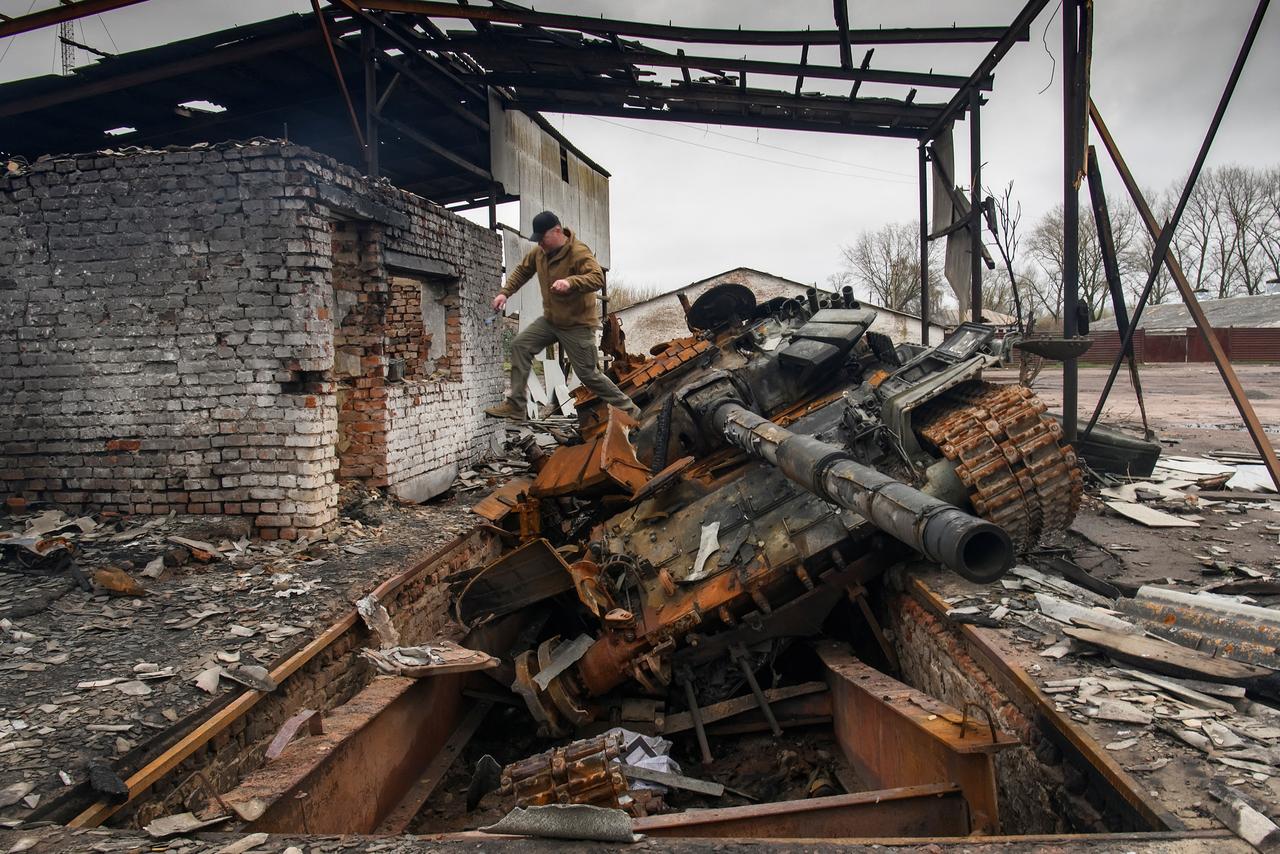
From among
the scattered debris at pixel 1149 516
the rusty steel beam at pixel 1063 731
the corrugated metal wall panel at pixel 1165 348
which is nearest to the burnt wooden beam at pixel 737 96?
the scattered debris at pixel 1149 516

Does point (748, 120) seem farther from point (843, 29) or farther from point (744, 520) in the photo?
point (744, 520)

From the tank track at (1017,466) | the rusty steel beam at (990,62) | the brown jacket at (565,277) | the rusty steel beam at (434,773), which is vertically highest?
the rusty steel beam at (990,62)

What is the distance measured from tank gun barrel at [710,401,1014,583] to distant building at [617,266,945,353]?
22314 mm

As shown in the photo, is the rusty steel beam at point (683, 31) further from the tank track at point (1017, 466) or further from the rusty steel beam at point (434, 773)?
the rusty steel beam at point (434, 773)

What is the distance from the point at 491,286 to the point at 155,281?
4.40m

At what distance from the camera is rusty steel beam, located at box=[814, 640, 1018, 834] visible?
10.4 feet

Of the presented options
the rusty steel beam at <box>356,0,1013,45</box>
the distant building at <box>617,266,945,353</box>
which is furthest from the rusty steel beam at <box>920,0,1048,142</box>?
the distant building at <box>617,266,945,353</box>

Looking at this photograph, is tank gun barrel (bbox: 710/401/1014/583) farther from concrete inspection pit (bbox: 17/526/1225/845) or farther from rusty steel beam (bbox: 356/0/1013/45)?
rusty steel beam (bbox: 356/0/1013/45)

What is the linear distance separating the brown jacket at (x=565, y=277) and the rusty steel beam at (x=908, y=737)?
11.6ft

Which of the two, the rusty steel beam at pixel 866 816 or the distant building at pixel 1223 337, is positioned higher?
the distant building at pixel 1223 337

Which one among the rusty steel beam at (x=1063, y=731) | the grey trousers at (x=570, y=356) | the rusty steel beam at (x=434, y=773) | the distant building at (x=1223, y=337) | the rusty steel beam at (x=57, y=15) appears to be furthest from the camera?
the distant building at (x=1223, y=337)

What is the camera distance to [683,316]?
26.9m

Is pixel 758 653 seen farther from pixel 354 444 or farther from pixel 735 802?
pixel 354 444

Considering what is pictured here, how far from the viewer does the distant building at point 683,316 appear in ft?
89.4
